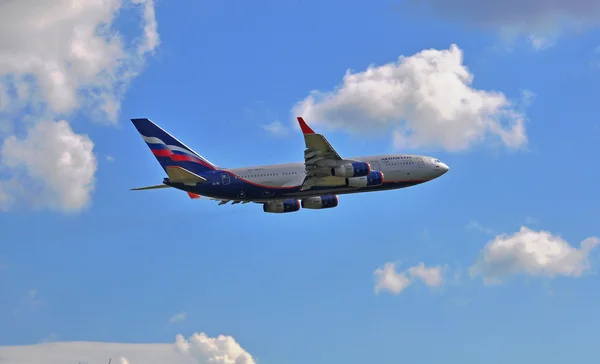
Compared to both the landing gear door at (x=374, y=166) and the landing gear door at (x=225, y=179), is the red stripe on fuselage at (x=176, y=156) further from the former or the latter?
the landing gear door at (x=374, y=166)

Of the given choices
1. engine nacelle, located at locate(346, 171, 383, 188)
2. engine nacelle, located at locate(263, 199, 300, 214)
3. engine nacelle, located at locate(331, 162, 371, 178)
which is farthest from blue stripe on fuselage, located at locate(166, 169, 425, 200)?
engine nacelle, located at locate(263, 199, 300, 214)

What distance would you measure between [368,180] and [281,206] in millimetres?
15309

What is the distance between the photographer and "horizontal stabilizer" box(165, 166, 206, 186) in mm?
101925

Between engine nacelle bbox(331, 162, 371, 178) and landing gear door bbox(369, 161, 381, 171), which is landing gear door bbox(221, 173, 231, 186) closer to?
engine nacelle bbox(331, 162, 371, 178)

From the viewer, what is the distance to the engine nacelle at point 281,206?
385 ft

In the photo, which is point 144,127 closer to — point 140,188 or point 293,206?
point 140,188

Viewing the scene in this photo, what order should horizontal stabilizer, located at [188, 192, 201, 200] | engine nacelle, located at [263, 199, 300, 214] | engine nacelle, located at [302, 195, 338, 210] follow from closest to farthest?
horizontal stabilizer, located at [188, 192, 201, 200] → engine nacelle, located at [302, 195, 338, 210] → engine nacelle, located at [263, 199, 300, 214]

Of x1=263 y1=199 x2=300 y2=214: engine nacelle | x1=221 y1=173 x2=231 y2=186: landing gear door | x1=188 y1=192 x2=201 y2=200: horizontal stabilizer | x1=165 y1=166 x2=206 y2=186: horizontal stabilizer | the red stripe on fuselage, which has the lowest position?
x1=165 y1=166 x2=206 y2=186: horizontal stabilizer

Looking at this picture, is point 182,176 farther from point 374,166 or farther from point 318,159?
point 374,166

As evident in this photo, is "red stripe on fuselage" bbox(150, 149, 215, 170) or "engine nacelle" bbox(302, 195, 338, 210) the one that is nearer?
"red stripe on fuselage" bbox(150, 149, 215, 170)

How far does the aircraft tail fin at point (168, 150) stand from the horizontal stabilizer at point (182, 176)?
19.4 feet

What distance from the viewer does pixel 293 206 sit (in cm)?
11781

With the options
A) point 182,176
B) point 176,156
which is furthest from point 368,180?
point 176,156

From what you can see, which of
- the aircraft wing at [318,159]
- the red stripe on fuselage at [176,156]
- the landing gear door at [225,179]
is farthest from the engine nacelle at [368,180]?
the red stripe on fuselage at [176,156]
